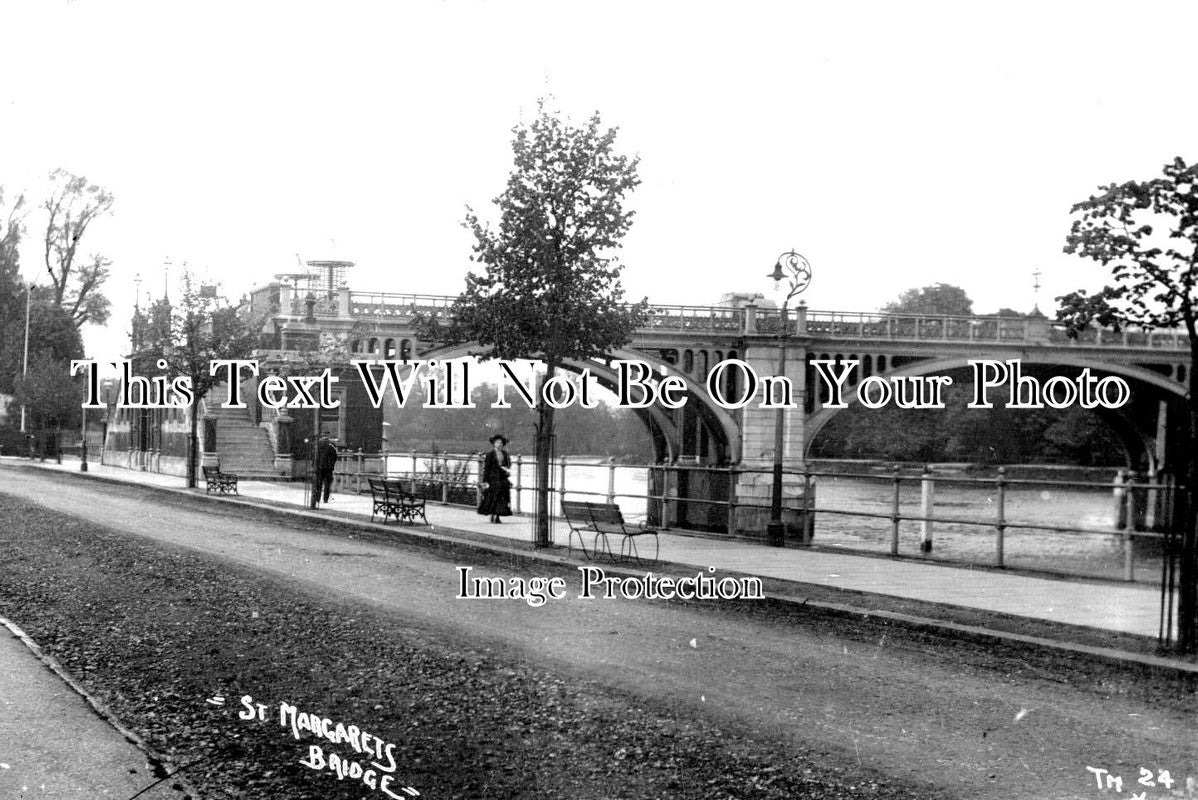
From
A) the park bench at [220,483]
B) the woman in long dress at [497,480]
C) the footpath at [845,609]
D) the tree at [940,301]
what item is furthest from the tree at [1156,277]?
the tree at [940,301]

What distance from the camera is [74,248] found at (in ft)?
222

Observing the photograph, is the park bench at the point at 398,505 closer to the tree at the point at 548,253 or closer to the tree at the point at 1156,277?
the tree at the point at 548,253

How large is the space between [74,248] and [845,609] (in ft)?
212

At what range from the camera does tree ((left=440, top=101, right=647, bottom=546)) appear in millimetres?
18641

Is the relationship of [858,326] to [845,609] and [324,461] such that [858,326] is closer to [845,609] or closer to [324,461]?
[324,461]

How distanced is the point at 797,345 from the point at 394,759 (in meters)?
44.0

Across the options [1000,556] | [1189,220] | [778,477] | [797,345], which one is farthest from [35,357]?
[1189,220]

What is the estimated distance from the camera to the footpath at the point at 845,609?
6570 millimetres

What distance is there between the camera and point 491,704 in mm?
7777

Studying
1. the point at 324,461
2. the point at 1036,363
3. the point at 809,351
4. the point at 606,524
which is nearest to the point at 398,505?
the point at 324,461

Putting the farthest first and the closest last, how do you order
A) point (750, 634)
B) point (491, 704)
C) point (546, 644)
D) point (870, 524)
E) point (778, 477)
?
1. point (870, 524)
2. point (778, 477)
3. point (750, 634)
4. point (546, 644)
5. point (491, 704)

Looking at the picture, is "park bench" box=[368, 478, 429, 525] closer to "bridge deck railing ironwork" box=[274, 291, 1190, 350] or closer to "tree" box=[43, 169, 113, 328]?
"bridge deck railing ironwork" box=[274, 291, 1190, 350]

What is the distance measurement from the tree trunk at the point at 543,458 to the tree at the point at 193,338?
73.7ft

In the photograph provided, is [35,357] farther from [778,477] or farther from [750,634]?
[750,634]
